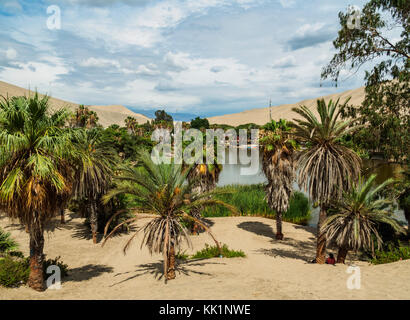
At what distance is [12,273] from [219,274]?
8.08 metres

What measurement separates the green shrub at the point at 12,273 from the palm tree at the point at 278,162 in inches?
604

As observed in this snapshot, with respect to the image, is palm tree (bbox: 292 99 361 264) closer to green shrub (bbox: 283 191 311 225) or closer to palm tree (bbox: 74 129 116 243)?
palm tree (bbox: 74 129 116 243)

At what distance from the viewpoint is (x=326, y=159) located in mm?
14555

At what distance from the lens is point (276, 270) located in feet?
47.6

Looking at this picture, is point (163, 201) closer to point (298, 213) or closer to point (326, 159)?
point (326, 159)

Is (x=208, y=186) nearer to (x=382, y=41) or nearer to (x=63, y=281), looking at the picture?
(x=63, y=281)

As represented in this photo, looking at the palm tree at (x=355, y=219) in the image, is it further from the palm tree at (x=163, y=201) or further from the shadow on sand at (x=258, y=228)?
the shadow on sand at (x=258, y=228)

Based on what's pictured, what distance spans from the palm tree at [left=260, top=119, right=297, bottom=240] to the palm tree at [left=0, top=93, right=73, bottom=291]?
547 inches

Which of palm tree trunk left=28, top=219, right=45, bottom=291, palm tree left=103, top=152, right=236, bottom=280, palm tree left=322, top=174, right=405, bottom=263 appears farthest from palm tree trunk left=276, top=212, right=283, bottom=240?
palm tree trunk left=28, top=219, right=45, bottom=291

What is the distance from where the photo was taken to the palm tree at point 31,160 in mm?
10117

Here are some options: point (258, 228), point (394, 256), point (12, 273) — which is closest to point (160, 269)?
point (12, 273)

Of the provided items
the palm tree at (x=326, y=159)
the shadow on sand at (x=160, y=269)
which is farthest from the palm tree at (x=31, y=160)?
the palm tree at (x=326, y=159)
